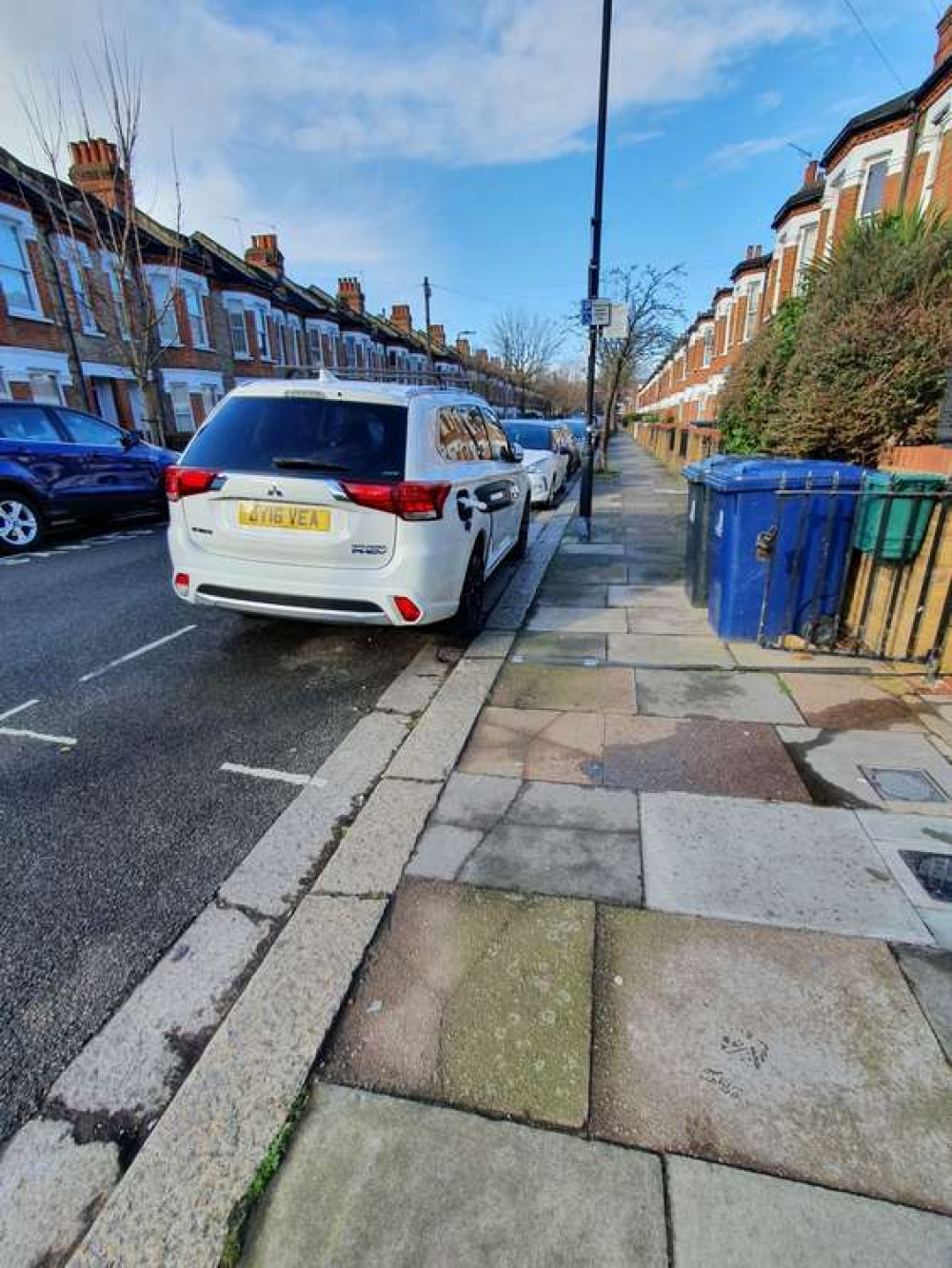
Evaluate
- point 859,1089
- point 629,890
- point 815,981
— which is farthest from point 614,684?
point 859,1089

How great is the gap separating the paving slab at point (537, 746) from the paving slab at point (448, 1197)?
1.59 meters

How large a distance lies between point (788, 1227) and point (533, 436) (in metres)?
12.7

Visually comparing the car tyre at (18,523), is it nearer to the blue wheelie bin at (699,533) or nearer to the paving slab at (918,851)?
the blue wheelie bin at (699,533)

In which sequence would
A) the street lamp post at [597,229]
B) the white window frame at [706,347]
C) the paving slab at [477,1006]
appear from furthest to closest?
1. the white window frame at [706,347]
2. the street lamp post at [597,229]
3. the paving slab at [477,1006]

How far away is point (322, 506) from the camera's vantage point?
12.0 ft

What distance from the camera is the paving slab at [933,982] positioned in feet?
5.61

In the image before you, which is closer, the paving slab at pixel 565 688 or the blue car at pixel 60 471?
the paving slab at pixel 565 688

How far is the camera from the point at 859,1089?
1.57 meters

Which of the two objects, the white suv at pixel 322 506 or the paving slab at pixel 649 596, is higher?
the white suv at pixel 322 506

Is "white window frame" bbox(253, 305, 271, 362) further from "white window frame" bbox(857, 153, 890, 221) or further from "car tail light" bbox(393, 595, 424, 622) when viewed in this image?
"car tail light" bbox(393, 595, 424, 622)

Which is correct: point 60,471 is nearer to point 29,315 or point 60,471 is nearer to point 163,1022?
point 163,1022

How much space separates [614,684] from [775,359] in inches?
203

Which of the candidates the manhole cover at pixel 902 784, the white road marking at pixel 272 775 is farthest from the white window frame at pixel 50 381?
the manhole cover at pixel 902 784

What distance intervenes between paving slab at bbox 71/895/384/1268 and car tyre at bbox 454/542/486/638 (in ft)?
9.26
